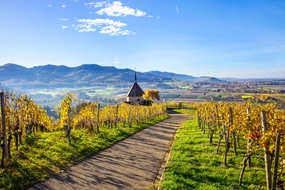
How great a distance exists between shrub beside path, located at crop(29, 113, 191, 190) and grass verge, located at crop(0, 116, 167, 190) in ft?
1.78

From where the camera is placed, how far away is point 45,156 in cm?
1154

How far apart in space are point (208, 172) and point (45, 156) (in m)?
8.47

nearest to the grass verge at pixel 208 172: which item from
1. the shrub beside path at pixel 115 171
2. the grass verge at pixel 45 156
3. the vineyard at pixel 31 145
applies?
the shrub beside path at pixel 115 171

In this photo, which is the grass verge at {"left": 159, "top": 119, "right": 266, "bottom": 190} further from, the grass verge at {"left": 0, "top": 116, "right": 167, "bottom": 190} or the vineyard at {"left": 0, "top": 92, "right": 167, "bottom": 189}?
the vineyard at {"left": 0, "top": 92, "right": 167, "bottom": 189}

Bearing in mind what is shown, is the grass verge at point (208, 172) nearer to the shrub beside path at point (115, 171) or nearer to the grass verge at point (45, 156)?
the shrub beside path at point (115, 171)

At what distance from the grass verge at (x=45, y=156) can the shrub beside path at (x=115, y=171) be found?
1.78 ft

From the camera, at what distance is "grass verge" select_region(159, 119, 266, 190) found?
8.37m

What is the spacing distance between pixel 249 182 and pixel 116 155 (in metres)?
7.20

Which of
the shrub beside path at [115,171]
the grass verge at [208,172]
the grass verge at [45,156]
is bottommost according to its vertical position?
the shrub beside path at [115,171]

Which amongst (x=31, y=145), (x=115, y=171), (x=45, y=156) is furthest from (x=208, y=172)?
(x=31, y=145)

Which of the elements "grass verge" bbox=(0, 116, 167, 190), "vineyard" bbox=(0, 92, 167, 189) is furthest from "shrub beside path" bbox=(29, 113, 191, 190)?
"vineyard" bbox=(0, 92, 167, 189)

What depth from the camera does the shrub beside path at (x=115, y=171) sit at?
8.61 m

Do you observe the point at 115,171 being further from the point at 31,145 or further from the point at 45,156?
the point at 31,145

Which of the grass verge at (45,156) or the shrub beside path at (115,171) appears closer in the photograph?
the shrub beside path at (115,171)
